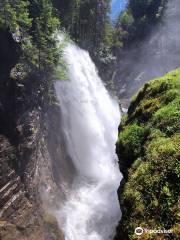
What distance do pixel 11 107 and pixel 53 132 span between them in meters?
8.71

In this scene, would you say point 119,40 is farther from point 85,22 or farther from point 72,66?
point 72,66

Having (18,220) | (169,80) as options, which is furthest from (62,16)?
(169,80)

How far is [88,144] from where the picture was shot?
38.2m

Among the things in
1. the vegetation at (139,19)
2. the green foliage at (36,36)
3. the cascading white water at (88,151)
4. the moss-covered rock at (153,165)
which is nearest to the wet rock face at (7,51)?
the green foliage at (36,36)

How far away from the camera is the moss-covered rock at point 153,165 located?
7.36 m

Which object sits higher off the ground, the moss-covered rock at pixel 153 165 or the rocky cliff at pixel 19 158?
the moss-covered rock at pixel 153 165

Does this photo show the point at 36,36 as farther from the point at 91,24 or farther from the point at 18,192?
the point at 91,24

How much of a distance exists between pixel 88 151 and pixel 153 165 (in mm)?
29458

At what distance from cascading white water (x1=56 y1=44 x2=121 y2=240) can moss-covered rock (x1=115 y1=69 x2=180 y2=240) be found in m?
16.9

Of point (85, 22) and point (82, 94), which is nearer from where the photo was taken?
point (82, 94)

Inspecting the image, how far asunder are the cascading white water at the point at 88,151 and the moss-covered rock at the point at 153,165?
665 inches

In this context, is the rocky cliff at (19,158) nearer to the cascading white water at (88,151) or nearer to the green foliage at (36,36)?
the green foliage at (36,36)

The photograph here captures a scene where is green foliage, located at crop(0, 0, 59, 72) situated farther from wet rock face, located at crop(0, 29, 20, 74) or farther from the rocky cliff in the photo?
the rocky cliff

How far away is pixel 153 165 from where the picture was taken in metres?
8.74
